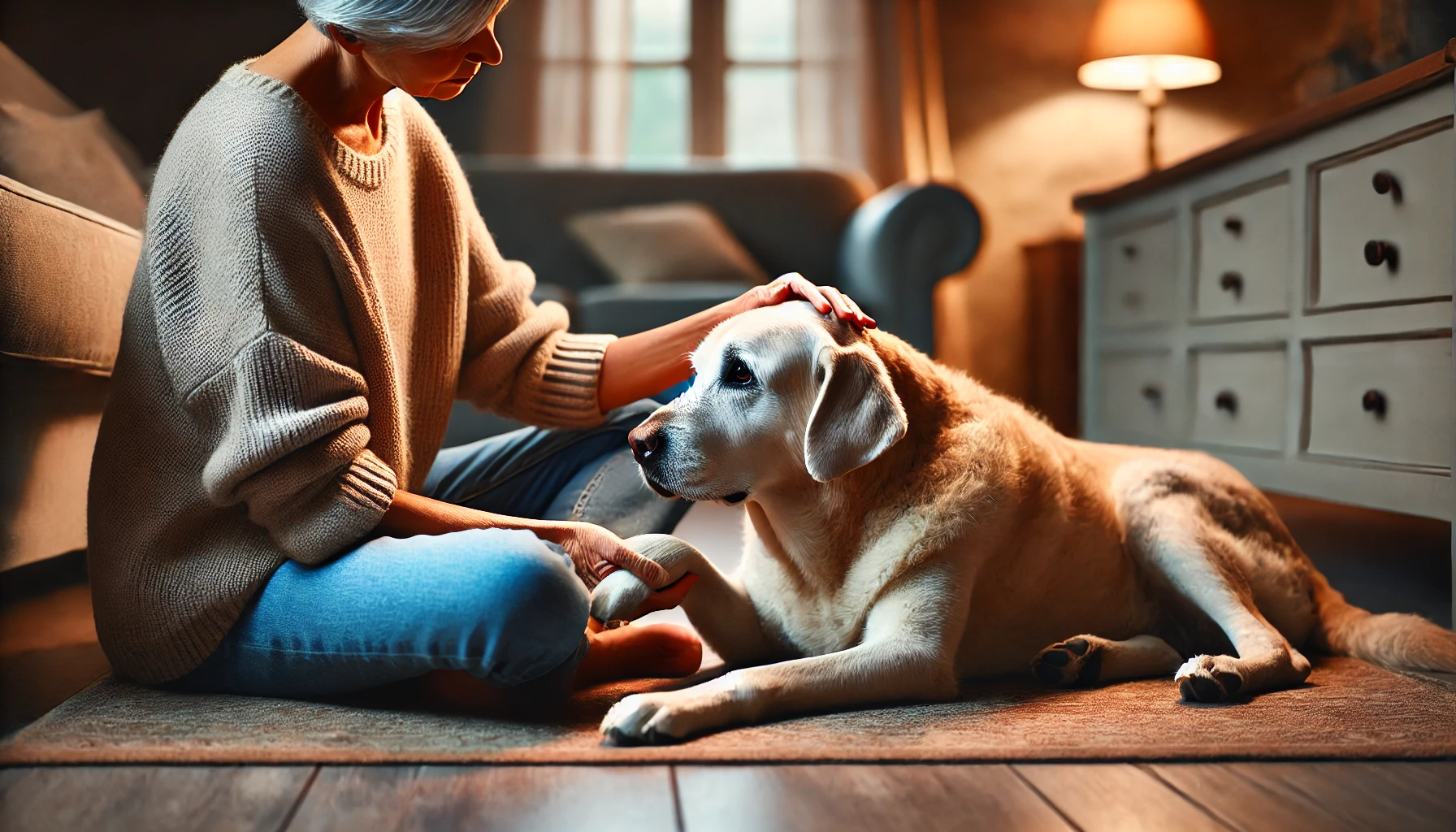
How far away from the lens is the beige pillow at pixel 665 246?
12.1 ft

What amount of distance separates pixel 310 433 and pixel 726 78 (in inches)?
172

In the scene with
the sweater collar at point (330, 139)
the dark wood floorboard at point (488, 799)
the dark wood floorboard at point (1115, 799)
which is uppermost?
the sweater collar at point (330, 139)

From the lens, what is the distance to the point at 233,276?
4.08 ft

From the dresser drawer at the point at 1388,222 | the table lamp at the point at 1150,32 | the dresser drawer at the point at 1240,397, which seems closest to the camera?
the dresser drawer at the point at 1388,222

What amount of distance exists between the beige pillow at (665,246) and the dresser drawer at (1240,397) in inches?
56.9

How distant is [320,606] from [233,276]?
39 centimetres

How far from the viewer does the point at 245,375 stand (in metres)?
1.22

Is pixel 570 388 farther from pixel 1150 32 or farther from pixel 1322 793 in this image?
pixel 1150 32

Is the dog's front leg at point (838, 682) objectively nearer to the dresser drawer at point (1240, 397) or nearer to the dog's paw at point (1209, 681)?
the dog's paw at point (1209, 681)

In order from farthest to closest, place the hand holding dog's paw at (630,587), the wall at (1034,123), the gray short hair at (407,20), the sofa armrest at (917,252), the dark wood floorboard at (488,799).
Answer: the wall at (1034,123), the sofa armrest at (917,252), the hand holding dog's paw at (630,587), the gray short hair at (407,20), the dark wood floorboard at (488,799)

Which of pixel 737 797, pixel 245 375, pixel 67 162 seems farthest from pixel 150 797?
pixel 67 162

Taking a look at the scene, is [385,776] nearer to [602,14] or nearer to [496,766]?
[496,766]

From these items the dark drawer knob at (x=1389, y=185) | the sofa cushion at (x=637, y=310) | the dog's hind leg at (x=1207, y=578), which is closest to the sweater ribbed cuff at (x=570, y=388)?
the dog's hind leg at (x=1207, y=578)

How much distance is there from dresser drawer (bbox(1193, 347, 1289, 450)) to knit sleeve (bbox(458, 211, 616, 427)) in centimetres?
163
